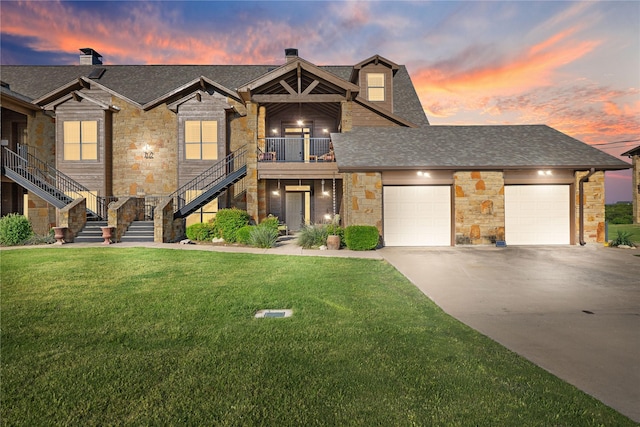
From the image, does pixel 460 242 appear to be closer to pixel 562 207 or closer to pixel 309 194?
pixel 562 207

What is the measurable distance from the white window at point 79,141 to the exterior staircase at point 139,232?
18.3ft

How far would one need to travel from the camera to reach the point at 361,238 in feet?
41.4

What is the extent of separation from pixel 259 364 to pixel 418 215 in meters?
11.6

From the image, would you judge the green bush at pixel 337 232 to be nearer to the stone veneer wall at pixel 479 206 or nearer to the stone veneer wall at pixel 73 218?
the stone veneer wall at pixel 479 206

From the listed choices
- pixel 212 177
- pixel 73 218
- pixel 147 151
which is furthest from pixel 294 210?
pixel 73 218

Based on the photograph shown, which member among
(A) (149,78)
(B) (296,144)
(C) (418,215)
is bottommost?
(C) (418,215)

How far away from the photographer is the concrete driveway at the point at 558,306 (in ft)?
11.8

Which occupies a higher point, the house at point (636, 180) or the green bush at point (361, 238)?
the house at point (636, 180)

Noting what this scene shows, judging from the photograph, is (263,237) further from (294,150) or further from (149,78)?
(149,78)

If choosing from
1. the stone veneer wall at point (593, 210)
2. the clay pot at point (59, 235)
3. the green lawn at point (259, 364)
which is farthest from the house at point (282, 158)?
the green lawn at point (259, 364)

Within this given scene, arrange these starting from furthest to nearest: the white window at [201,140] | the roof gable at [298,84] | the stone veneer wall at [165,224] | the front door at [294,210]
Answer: the front door at [294,210]
the white window at [201,140]
the roof gable at [298,84]
the stone veneer wall at [165,224]

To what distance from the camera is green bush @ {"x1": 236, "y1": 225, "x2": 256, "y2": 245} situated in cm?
1388

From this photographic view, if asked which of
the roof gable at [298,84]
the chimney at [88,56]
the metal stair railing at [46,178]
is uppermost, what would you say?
the chimney at [88,56]

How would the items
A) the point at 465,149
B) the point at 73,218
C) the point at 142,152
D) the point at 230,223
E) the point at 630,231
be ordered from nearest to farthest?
the point at 73,218 → the point at 230,223 → the point at 465,149 → the point at 142,152 → the point at 630,231
